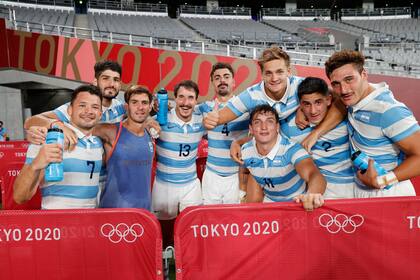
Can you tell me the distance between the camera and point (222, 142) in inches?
166

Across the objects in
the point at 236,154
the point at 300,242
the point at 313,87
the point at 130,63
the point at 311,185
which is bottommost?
the point at 300,242

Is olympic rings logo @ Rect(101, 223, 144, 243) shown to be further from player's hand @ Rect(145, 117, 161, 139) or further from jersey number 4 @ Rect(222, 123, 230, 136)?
jersey number 4 @ Rect(222, 123, 230, 136)

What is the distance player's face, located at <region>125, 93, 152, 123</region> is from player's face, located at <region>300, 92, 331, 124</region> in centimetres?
143

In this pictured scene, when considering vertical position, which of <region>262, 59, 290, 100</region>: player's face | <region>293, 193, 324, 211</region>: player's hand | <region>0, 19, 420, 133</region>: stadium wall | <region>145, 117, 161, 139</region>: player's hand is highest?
<region>0, 19, 420, 133</region>: stadium wall

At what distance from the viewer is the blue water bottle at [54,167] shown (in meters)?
2.36

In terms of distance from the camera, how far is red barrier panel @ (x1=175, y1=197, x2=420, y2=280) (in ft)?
7.79

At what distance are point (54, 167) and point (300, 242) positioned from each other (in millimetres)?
1706

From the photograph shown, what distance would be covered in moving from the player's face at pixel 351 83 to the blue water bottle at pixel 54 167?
2.08 meters

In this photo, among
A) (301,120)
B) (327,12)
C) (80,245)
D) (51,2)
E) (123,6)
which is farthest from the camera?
(327,12)

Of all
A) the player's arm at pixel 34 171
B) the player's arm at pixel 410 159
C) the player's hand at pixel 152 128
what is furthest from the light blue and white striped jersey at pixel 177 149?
the player's arm at pixel 410 159

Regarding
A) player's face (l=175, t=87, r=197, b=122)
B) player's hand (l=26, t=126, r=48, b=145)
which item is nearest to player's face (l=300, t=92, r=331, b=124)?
player's face (l=175, t=87, r=197, b=122)

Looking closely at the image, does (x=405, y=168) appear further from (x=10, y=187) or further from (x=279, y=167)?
(x=10, y=187)

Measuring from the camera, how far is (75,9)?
25.5m

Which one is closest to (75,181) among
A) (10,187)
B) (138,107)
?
(138,107)
